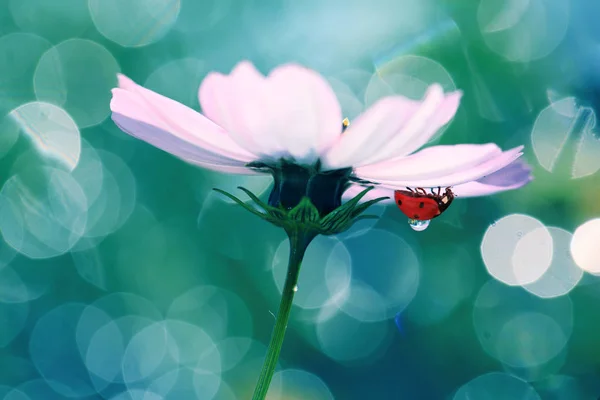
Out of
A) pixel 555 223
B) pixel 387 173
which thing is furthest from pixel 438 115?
pixel 555 223

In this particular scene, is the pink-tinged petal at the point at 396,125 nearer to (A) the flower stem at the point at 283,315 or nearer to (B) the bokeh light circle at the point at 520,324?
(A) the flower stem at the point at 283,315

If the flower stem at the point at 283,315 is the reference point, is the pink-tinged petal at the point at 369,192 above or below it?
above

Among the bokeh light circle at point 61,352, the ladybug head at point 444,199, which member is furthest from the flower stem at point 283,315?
the bokeh light circle at point 61,352

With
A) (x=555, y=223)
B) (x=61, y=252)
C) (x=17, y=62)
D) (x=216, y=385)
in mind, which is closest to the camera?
(x=555, y=223)

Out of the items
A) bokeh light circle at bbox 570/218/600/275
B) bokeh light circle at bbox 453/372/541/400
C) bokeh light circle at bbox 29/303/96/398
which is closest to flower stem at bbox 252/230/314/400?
bokeh light circle at bbox 570/218/600/275

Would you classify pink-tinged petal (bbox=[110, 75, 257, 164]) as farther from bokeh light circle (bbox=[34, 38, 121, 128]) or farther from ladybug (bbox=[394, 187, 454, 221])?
bokeh light circle (bbox=[34, 38, 121, 128])

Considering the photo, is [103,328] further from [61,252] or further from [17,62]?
[17,62]
